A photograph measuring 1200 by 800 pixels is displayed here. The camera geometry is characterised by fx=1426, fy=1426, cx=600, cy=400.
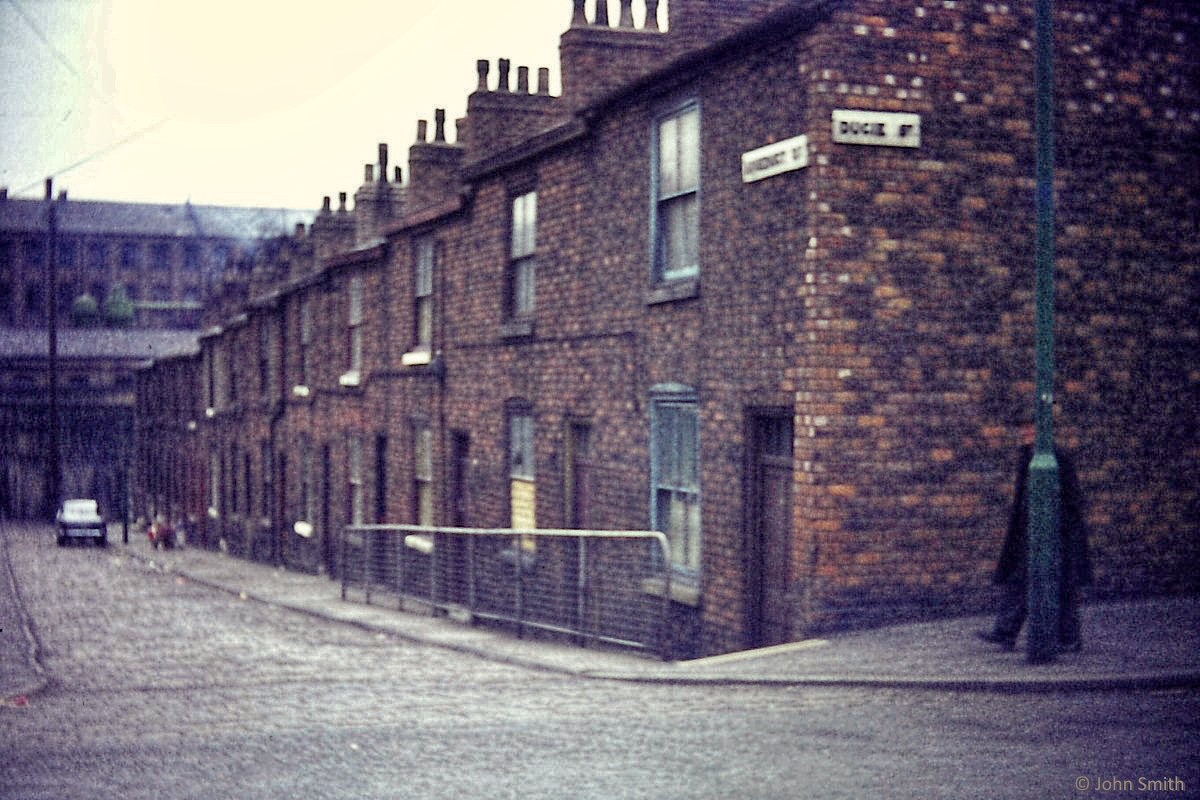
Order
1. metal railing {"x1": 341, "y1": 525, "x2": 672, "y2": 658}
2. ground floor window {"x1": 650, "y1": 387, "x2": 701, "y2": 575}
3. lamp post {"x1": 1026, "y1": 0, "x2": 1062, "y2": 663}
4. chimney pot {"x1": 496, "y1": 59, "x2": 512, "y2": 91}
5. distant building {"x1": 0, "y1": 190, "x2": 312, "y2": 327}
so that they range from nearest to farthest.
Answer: lamp post {"x1": 1026, "y1": 0, "x2": 1062, "y2": 663} → metal railing {"x1": 341, "y1": 525, "x2": 672, "y2": 658} → ground floor window {"x1": 650, "y1": 387, "x2": 701, "y2": 575} → chimney pot {"x1": 496, "y1": 59, "x2": 512, "y2": 91} → distant building {"x1": 0, "y1": 190, "x2": 312, "y2": 327}

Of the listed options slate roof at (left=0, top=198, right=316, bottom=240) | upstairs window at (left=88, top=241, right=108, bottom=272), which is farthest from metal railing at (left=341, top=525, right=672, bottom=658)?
upstairs window at (left=88, top=241, right=108, bottom=272)

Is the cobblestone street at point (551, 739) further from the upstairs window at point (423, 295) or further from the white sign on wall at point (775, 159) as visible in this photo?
the upstairs window at point (423, 295)

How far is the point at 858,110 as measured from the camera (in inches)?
453

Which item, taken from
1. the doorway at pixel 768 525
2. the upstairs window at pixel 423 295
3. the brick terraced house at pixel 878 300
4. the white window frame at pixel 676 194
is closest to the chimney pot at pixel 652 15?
the brick terraced house at pixel 878 300

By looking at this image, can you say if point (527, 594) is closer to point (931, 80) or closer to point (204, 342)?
point (931, 80)

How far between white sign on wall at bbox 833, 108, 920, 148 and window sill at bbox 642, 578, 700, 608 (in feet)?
14.6

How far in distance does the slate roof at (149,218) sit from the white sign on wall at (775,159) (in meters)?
96.3

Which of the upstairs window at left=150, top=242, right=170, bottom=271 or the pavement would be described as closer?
the pavement

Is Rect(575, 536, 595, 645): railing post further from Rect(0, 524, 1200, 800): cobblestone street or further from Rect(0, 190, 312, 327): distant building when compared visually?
Rect(0, 190, 312, 327): distant building

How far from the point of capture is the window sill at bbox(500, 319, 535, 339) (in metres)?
18.1

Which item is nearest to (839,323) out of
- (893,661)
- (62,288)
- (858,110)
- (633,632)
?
(858,110)

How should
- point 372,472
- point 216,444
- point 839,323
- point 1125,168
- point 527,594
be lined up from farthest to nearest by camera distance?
1. point 216,444
2. point 372,472
3. point 527,594
4. point 1125,168
5. point 839,323

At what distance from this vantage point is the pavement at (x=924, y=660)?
360 inches

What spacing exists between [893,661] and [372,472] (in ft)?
56.1
